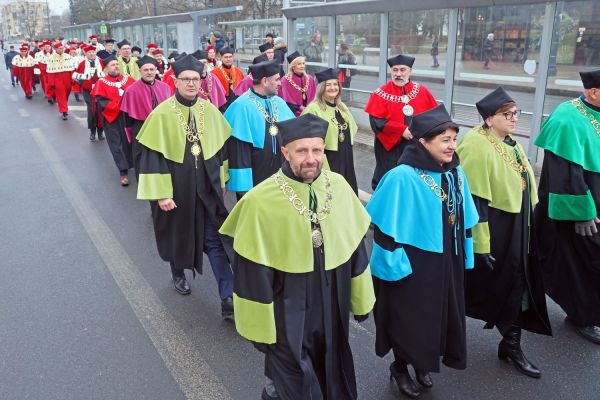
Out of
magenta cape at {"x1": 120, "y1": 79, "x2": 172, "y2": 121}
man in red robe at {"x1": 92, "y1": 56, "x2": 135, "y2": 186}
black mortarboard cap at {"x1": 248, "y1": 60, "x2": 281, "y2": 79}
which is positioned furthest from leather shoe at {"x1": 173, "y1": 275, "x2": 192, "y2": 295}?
man in red robe at {"x1": 92, "y1": 56, "x2": 135, "y2": 186}

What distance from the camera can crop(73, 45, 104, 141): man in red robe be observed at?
502 inches

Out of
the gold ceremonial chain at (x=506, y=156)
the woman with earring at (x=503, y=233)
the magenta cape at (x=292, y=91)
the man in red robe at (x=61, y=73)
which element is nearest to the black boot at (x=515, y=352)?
the woman with earring at (x=503, y=233)

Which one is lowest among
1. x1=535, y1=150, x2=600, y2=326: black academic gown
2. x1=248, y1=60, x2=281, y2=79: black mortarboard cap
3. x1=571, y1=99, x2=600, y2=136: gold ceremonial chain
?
x1=535, y1=150, x2=600, y2=326: black academic gown

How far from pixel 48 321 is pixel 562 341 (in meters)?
4.18

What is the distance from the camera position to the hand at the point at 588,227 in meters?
4.46

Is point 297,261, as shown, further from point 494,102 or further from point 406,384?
point 494,102

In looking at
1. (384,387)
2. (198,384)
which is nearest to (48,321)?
(198,384)

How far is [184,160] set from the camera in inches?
198

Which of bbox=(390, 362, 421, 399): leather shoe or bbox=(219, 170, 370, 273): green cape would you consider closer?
bbox=(219, 170, 370, 273): green cape

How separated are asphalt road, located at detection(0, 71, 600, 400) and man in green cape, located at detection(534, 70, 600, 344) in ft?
0.94

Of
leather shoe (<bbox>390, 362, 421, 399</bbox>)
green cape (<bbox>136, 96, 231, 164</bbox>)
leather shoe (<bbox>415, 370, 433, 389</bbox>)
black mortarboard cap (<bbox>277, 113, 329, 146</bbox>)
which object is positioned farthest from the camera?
green cape (<bbox>136, 96, 231, 164</bbox>)

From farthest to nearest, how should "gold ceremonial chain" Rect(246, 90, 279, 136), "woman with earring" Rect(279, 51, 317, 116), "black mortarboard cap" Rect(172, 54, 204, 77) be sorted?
"woman with earring" Rect(279, 51, 317, 116)
"gold ceremonial chain" Rect(246, 90, 279, 136)
"black mortarboard cap" Rect(172, 54, 204, 77)

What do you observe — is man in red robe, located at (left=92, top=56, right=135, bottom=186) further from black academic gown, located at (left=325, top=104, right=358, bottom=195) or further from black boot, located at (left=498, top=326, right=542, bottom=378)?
black boot, located at (left=498, top=326, right=542, bottom=378)

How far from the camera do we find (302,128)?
9.87 ft
